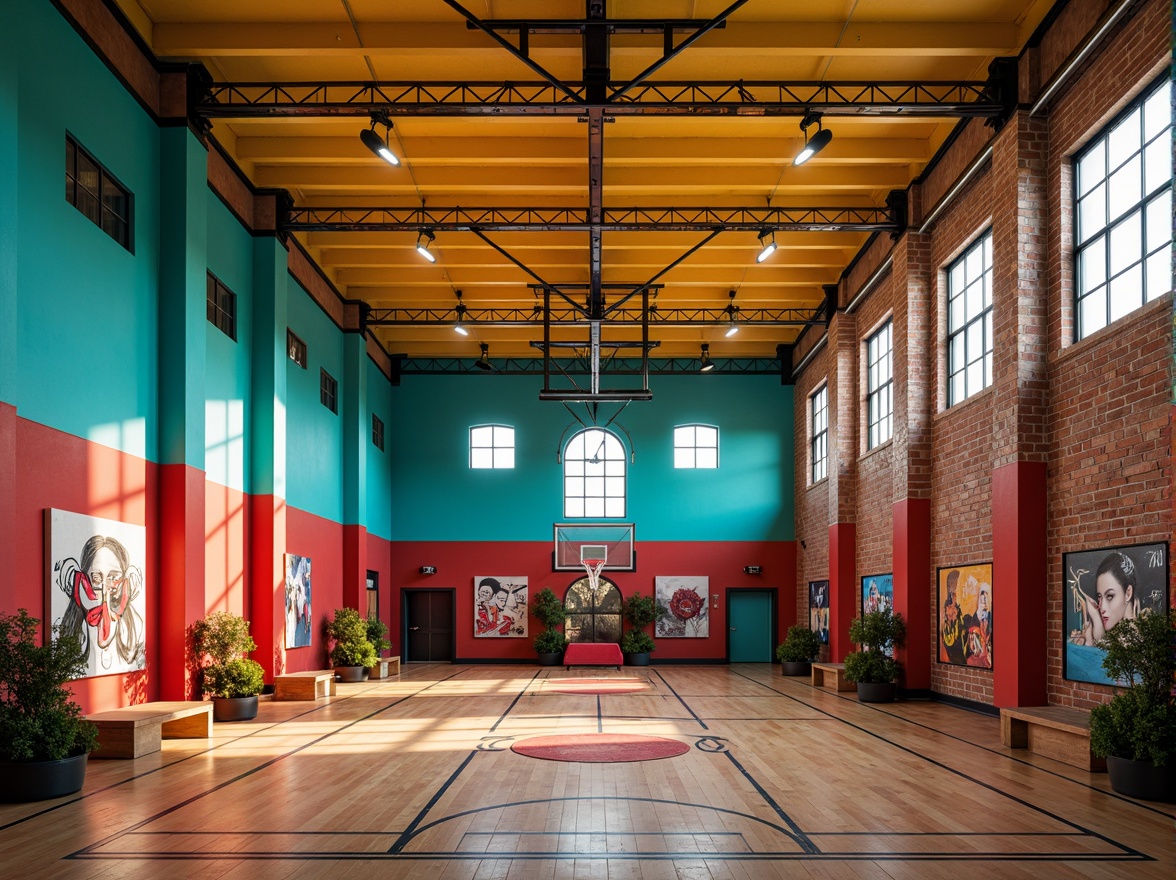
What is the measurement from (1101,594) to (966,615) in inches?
178

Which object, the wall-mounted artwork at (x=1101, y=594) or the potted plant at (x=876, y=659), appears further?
the potted plant at (x=876, y=659)

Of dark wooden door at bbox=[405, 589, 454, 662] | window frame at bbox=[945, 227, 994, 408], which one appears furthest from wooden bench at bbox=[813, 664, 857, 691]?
dark wooden door at bbox=[405, 589, 454, 662]

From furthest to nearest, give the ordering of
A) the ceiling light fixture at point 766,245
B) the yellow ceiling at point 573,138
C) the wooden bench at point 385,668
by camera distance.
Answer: the wooden bench at point 385,668
the ceiling light fixture at point 766,245
the yellow ceiling at point 573,138

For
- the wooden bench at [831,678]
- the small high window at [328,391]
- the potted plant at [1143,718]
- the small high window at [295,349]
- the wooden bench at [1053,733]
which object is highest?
the small high window at [295,349]

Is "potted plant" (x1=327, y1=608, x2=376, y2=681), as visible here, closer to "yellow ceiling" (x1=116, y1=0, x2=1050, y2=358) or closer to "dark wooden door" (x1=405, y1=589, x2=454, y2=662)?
"dark wooden door" (x1=405, y1=589, x2=454, y2=662)

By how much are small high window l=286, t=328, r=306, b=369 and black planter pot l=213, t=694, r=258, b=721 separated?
23.9 ft

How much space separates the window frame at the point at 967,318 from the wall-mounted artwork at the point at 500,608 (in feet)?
51.2

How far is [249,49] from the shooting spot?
1320 cm

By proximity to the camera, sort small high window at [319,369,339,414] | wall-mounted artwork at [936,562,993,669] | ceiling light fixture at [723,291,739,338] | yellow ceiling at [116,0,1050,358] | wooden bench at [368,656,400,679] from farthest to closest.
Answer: ceiling light fixture at [723,291,739,338]
wooden bench at [368,656,400,679]
small high window at [319,369,339,414]
wall-mounted artwork at [936,562,993,669]
yellow ceiling at [116,0,1050,358]

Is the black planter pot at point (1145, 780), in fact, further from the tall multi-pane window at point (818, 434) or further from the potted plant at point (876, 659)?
Result: the tall multi-pane window at point (818, 434)

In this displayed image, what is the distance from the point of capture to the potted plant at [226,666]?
1427cm

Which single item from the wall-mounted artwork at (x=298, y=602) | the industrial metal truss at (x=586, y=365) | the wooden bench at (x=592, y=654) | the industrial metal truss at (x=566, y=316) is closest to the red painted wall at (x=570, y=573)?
the wooden bench at (x=592, y=654)

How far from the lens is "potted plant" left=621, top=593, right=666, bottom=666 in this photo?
28.5 metres

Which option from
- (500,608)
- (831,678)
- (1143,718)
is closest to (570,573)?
(500,608)
